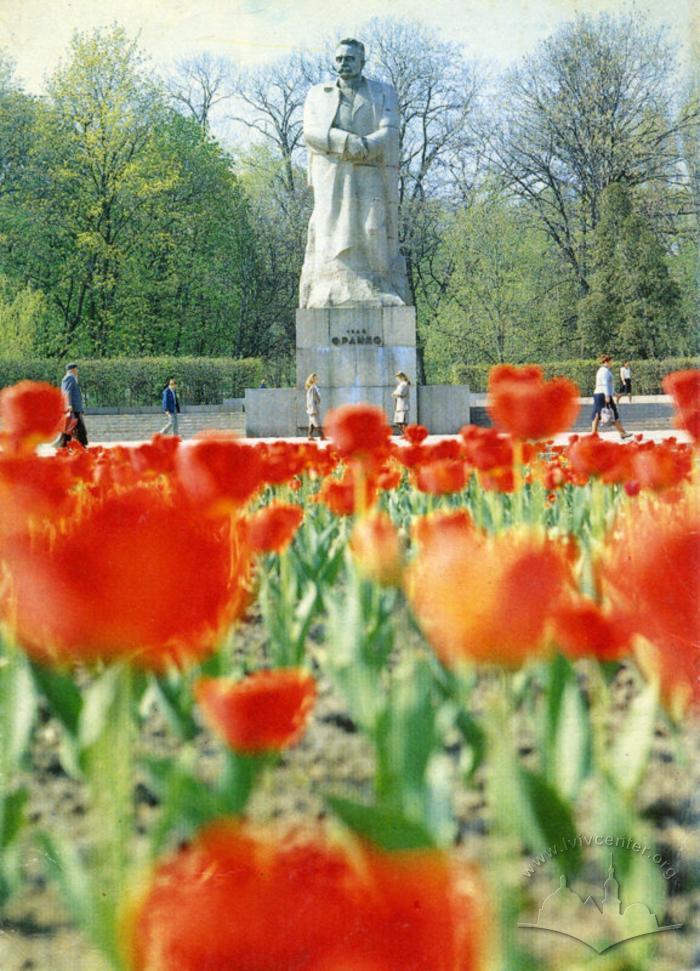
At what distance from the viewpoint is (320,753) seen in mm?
789

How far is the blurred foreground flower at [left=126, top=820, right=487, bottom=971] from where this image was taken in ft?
0.88

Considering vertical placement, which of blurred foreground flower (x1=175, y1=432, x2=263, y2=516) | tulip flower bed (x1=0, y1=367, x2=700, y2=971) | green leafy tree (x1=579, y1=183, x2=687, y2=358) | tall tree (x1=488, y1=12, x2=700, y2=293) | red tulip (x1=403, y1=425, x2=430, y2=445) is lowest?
tulip flower bed (x1=0, y1=367, x2=700, y2=971)

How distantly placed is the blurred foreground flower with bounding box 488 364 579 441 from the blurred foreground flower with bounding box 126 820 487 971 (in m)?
0.70

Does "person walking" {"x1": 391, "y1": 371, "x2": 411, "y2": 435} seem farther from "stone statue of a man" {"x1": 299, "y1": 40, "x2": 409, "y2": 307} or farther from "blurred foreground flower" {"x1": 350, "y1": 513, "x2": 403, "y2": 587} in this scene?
"blurred foreground flower" {"x1": 350, "y1": 513, "x2": 403, "y2": 587}

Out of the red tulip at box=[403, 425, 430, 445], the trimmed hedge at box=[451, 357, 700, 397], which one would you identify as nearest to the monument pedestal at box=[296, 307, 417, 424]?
the trimmed hedge at box=[451, 357, 700, 397]

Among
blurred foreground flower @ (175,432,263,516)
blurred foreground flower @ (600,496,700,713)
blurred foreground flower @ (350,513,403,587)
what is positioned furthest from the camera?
blurred foreground flower @ (350,513,403,587)

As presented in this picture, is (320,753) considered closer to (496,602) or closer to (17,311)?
(496,602)

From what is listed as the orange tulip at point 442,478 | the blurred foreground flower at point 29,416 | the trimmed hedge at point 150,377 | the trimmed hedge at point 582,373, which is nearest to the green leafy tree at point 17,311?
the trimmed hedge at point 150,377

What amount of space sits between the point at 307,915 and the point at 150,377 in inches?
695

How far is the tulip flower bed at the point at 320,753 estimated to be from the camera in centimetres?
29

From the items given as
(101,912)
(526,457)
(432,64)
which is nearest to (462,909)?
(101,912)

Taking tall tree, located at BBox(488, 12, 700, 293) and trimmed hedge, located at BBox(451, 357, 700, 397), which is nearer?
tall tree, located at BBox(488, 12, 700, 293)

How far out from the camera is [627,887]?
501 mm

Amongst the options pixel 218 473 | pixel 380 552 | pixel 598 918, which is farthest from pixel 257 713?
pixel 380 552
